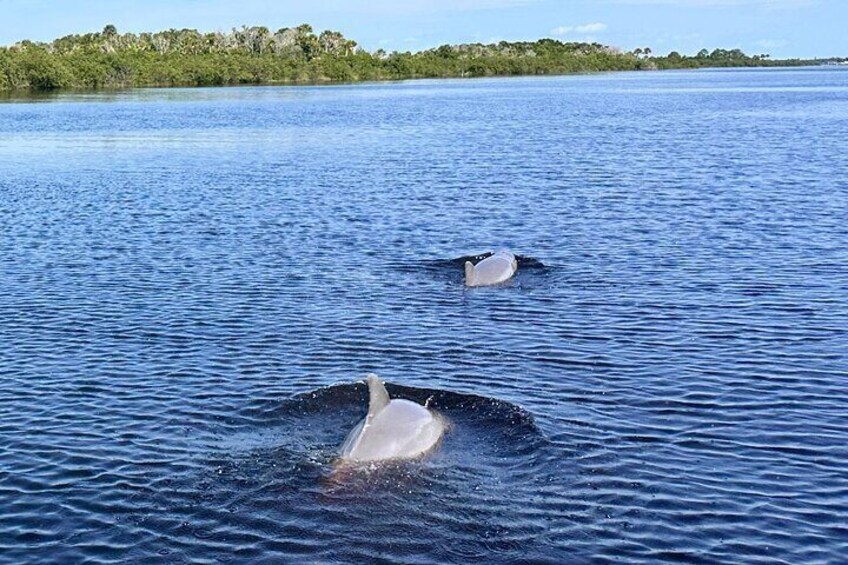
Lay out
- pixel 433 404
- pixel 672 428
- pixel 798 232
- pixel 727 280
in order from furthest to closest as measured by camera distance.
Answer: pixel 798 232 → pixel 727 280 → pixel 433 404 → pixel 672 428

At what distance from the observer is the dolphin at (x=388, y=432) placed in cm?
2006

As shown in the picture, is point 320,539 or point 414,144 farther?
point 414,144

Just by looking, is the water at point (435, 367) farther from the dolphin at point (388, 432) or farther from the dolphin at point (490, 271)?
the dolphin at point (490, 271)

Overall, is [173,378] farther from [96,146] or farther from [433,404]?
[96,146]

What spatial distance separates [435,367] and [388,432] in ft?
19.5

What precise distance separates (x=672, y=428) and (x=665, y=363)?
4.31m

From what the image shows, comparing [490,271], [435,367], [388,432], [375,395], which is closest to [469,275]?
[490,271]

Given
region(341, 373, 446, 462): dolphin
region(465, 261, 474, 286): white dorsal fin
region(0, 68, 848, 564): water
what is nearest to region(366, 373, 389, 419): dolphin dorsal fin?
region(341, 373, 446, 462): dolphin

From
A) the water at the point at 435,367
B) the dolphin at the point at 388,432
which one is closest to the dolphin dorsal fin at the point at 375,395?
the dolphin at the point at 388,432

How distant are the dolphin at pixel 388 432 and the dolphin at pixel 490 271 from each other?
13.4 meters

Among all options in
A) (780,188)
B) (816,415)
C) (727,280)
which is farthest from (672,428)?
(780,188)

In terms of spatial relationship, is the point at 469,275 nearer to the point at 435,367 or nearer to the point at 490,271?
the point at 490,271

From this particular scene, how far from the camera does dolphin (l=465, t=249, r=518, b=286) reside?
113 ft

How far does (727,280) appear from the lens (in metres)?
33.9
